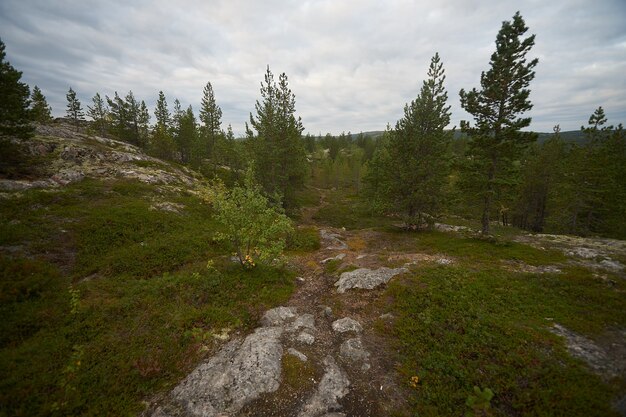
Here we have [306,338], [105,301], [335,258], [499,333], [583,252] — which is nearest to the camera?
[499,333]

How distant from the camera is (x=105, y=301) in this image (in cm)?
1126

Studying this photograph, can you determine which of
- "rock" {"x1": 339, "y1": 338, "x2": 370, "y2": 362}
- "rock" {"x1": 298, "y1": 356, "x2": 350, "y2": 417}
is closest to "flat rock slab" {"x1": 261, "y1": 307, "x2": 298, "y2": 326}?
"rock" {"x1": 339, "y1": 338, "x2": 370, "y2": 362}

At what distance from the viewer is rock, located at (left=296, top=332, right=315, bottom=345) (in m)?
9.90

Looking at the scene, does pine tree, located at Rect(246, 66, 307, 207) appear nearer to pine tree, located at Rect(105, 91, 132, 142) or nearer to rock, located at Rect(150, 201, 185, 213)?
rock, located at Rect(150, 201, 185, 213)

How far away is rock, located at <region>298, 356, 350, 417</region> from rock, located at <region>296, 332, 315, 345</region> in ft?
4.29

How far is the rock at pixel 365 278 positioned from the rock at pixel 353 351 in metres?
4.08

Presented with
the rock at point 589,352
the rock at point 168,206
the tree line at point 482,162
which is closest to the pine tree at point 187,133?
the tree line at point 482,162

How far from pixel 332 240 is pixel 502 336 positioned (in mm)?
16274

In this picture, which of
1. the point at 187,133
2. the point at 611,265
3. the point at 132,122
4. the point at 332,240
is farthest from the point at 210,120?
the point at 611,265

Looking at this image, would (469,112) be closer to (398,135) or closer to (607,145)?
A: (398,135)

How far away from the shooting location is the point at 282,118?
97.7 feet

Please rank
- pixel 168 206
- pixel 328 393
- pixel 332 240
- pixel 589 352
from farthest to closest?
pixel 332 240, pixel 168 206, pixel 589 352, pixel 328 393

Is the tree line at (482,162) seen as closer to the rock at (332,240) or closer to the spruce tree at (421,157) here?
the spruce tree at (421,157)

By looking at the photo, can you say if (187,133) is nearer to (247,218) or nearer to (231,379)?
(247,218)
